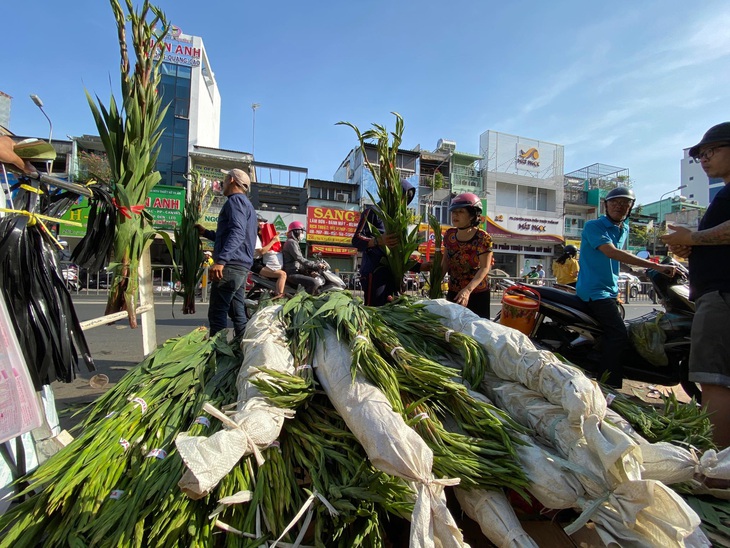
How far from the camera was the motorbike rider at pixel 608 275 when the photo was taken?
2711mm

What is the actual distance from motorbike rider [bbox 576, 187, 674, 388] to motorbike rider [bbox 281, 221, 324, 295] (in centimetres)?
357

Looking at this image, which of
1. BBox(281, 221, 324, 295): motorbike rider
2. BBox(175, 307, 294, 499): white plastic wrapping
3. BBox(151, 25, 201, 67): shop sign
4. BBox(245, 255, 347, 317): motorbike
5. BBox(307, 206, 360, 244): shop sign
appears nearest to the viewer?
BBox(175, 307, 294, 499): white plastic wrapping

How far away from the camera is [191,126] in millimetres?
22250

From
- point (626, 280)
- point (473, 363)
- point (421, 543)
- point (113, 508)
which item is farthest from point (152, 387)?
point (626, 280)

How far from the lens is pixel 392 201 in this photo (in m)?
3.00

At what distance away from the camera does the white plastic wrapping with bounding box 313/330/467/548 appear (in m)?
0.91

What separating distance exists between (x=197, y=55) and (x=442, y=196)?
62.3 ft

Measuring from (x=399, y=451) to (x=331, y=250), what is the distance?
20.8 meters

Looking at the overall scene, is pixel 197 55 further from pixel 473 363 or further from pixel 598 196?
pixel 598 196

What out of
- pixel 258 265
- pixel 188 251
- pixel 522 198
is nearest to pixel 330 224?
pixel 258 265

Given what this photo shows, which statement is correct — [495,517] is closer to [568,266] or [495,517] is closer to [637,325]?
[637,325]

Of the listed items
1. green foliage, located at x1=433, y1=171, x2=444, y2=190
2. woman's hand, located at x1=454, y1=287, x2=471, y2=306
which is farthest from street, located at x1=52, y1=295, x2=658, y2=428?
green foliage, located at x1=433, y1=171, x2=444, y2=190

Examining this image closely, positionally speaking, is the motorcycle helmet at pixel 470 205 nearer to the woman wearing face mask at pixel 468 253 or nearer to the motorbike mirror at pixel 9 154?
the woman wearing face mask at pixel 468 253

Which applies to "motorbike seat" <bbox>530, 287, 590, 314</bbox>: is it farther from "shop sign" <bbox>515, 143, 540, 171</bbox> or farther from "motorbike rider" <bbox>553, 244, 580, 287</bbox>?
"shop sign" <bbox>515, 143, 540, 171</bbox>
